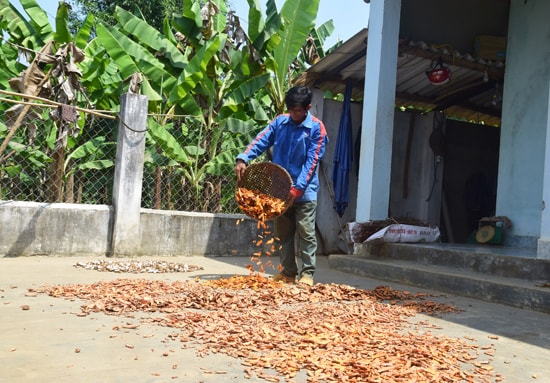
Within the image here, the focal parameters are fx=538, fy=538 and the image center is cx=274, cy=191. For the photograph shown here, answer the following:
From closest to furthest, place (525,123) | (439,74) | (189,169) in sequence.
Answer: (525,123) < (439,74) < (189,169)

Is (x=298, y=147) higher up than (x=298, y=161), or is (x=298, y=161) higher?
(x=298, y=147)

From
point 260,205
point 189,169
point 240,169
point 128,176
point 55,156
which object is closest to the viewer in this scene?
point 260,205

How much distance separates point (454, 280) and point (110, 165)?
17.5ft

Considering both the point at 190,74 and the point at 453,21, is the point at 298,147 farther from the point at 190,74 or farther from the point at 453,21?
the point at 453,21

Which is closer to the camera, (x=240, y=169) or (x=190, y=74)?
(x=240, y=169)

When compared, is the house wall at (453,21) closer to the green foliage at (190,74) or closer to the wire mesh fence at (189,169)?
the green foliage at (190,74)

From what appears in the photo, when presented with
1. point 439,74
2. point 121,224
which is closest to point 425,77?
point 439,74

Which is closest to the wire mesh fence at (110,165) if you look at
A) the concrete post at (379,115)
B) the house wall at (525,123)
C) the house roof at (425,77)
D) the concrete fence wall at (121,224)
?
the concrete fence wall at (121,224)

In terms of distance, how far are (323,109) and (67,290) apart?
568 cm

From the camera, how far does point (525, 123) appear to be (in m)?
7.58

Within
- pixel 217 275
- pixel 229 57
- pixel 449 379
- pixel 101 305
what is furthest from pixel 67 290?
pixel 229 57

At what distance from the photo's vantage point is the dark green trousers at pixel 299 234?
5.41m

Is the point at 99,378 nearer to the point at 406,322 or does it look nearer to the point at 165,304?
the point at 165,304

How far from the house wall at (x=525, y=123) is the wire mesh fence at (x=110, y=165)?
13.6 ft
